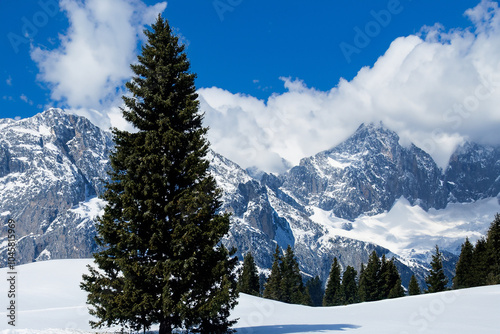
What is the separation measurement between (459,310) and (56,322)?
21.0 metres

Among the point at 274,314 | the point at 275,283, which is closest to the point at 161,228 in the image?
the point at 274,314

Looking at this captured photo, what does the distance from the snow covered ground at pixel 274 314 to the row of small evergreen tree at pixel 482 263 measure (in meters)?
41.1

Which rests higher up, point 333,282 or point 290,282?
point 290,282

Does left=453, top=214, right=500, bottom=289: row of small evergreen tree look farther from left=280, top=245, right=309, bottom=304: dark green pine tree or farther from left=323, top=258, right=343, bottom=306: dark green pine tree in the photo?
left=280, top=245, right=309, bottom=304: dark green pine tree

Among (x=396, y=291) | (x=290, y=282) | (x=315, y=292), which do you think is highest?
(x=290, y=282)

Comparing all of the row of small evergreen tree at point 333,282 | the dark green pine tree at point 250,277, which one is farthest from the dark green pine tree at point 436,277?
the dark green pine tree at point 250,277

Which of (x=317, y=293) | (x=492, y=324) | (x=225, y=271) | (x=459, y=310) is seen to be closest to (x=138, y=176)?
(x=225, y=271)

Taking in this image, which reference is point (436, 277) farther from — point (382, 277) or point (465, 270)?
point (382, 277)

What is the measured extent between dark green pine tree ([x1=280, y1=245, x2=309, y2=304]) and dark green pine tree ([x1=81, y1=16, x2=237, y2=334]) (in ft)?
245

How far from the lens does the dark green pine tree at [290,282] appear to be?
289 feet

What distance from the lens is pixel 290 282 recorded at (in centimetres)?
9019

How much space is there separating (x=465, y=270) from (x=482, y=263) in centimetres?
936

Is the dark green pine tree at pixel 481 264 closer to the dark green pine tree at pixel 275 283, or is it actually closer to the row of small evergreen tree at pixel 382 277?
the row of small evergreen tree at pixel 382 277

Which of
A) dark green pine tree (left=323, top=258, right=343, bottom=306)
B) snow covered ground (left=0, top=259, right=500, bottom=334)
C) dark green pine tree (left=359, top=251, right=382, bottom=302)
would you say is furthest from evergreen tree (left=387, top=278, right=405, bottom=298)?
snow covered ground (left=0, top=259, right=500, bottom=334)
